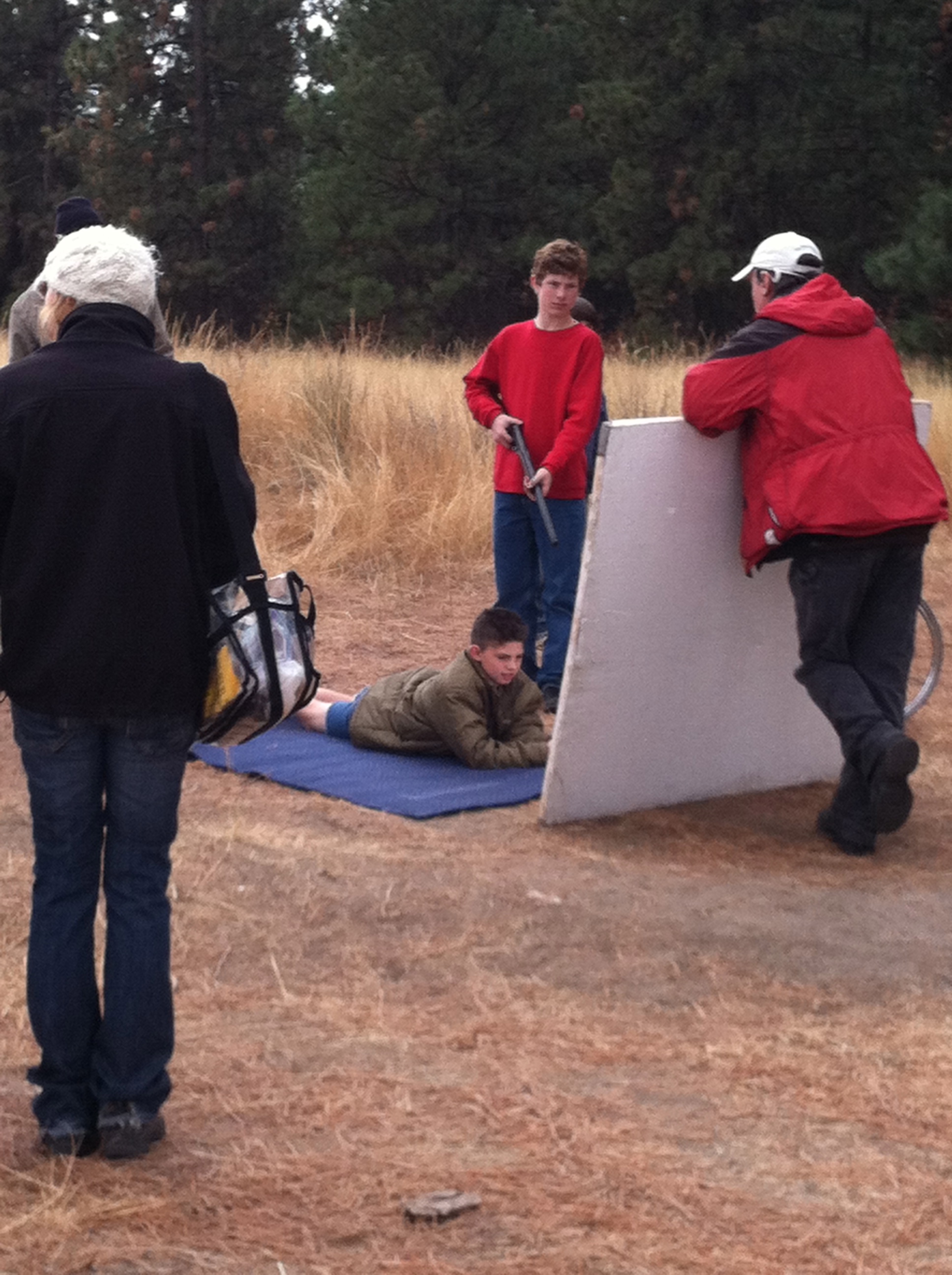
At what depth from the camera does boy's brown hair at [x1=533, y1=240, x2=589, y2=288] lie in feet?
21.7

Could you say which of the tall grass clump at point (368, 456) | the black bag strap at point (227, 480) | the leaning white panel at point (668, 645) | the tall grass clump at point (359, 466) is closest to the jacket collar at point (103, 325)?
the black bag strap at point (227, 480)

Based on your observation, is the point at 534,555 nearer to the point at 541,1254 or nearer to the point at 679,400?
the point at 541,1254

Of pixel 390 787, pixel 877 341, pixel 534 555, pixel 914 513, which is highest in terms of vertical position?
pixel 877 341

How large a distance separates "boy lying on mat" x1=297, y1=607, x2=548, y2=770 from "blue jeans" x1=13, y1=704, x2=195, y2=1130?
2.69 meters

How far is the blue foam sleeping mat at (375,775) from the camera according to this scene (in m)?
5.95

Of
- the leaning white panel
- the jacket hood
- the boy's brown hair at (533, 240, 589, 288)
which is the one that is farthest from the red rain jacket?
the boy's brown hair at (533, 240, 589, 288)

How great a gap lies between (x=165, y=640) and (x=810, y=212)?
2362cm

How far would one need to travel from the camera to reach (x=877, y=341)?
5445 mm

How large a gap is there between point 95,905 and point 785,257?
3.18 metres

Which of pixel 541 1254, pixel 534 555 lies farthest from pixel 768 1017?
→ pixel 534 555

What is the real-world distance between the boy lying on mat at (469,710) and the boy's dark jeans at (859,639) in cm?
100

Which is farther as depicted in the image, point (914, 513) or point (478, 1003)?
point (914, 513)

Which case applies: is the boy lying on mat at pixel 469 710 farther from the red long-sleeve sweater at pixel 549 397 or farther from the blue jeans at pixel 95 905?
the blue jeans at pixel 95 905

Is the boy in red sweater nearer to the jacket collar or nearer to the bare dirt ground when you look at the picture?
the bare dirt ground
